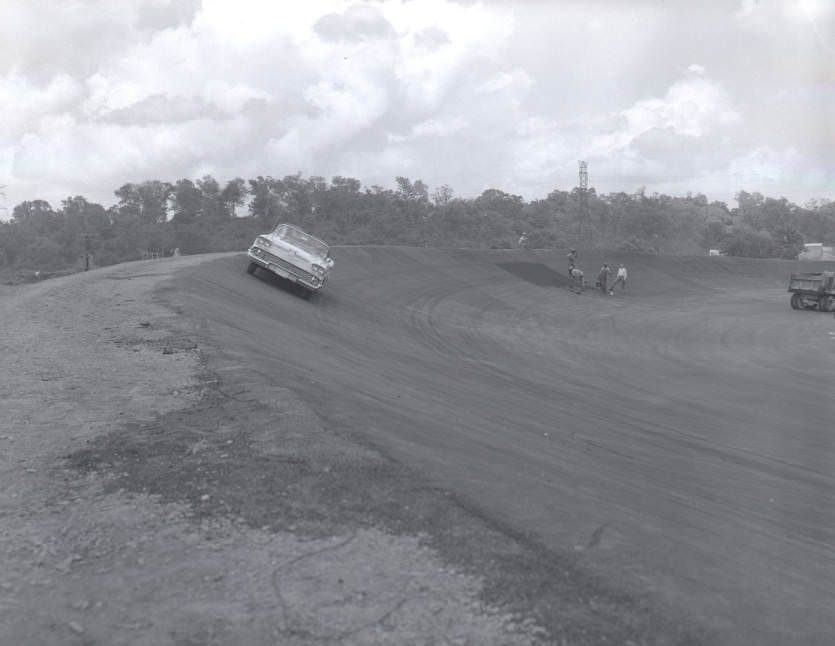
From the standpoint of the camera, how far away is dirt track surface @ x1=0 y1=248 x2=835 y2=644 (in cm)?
400

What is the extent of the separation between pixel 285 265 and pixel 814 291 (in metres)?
29.5

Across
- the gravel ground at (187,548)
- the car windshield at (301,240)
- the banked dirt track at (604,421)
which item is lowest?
the banked dirt track at (604,421)

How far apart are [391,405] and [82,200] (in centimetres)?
11952

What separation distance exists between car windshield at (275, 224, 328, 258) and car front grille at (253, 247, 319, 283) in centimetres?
115

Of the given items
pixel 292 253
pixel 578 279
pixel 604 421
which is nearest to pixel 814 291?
pixel 578 279

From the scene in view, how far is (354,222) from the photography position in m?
104

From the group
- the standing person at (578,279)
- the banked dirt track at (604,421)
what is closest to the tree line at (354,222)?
the standing person at (578,279)

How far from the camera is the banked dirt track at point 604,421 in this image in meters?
5.02

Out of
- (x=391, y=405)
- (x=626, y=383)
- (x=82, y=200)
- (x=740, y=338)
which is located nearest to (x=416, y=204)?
(x=82, y=200)

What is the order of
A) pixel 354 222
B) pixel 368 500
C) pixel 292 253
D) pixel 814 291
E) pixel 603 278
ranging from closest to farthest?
pixel 368 500 → pixel 292 253 → pixel 814 291 → pixel 603 278 → pixel 354 222

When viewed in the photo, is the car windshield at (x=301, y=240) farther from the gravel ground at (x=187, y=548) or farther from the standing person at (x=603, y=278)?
the standing person at (x=603, y=278)

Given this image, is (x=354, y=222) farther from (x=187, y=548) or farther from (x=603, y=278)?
(x=187, y=548)

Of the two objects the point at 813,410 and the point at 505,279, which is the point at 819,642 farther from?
the point at 505,279

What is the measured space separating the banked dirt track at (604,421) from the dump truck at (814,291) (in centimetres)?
765
